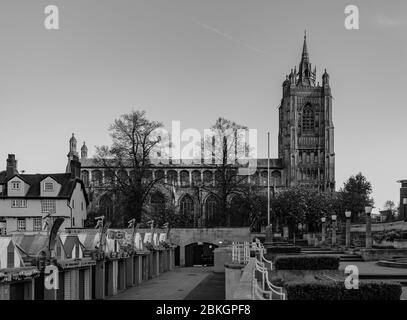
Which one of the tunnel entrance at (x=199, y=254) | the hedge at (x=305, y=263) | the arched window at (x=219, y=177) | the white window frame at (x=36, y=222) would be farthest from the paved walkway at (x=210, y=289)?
the arched window at (x=219, y=177)

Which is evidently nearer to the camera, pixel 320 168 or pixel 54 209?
pixel 54 209

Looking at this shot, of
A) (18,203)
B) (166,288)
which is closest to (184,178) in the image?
(18,203)

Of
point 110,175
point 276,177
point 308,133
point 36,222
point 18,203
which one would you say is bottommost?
point 36,222

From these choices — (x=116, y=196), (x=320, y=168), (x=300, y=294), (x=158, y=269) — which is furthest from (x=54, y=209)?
(x=320, y=168)

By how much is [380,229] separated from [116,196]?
3331 centimetres

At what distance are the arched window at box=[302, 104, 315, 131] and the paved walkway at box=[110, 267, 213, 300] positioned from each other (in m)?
109

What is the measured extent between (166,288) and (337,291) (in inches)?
1239

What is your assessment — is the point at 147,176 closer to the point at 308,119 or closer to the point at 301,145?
the point at 301,145

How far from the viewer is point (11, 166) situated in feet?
237

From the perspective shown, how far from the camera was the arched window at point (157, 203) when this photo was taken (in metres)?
75.6

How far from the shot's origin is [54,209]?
67.5m

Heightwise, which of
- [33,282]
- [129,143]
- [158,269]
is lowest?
[158,269]
